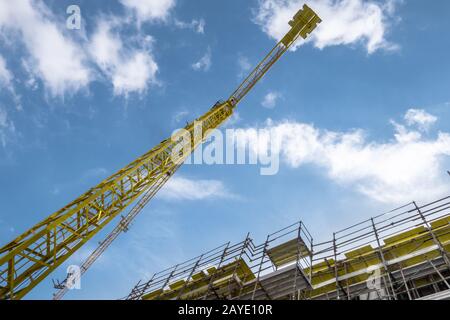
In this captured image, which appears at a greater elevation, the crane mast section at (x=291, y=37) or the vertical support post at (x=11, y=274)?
the crane mast section at (x=291, y=37)

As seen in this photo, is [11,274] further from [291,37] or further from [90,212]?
[291,37]

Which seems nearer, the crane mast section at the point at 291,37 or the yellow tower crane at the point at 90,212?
the yellow tower crane at the point at 90,212

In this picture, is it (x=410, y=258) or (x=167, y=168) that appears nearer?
(x=410, y=258)

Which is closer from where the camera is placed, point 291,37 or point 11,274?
point 11,274

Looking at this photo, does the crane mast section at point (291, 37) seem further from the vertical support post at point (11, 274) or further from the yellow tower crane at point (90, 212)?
the vertical support post at point (11, 274)

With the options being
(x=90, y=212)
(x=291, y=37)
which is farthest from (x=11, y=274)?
(x=291, y=37)

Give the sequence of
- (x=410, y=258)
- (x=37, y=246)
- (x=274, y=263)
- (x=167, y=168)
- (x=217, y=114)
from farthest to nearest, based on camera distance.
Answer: (x=217, y=114) → (x=167, y=168) → (x=274, y=263) → (x=37, y=246) → (x=410, y=258)

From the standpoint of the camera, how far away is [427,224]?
12156 millimetres

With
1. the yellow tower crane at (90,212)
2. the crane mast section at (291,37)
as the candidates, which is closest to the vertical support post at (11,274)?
the yellow tower crane at (90,212)
